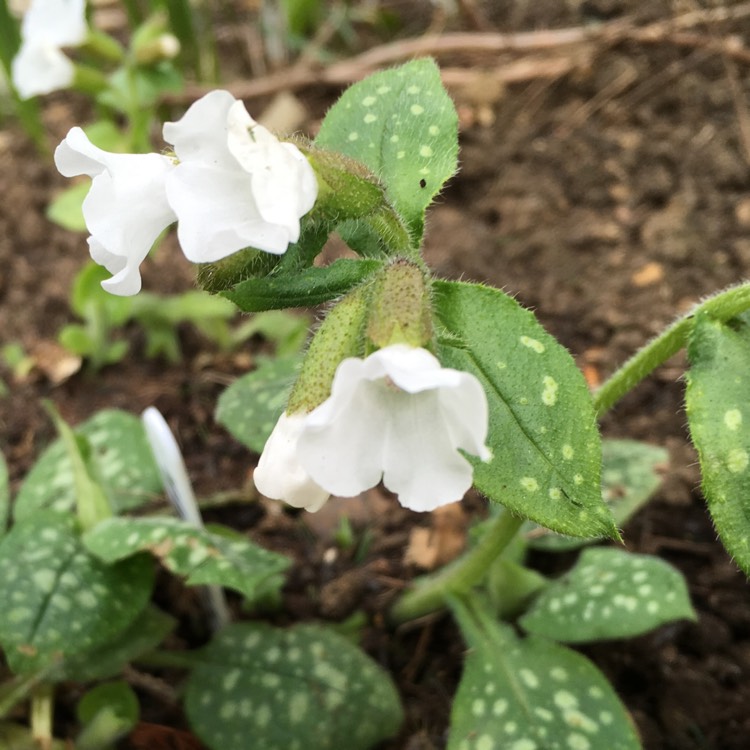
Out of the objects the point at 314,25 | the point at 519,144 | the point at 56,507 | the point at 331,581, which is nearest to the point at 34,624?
the point at 56,507

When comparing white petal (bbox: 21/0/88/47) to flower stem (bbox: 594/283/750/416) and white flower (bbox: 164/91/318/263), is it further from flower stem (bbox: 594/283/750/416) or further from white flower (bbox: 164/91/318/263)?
flower stem (bbox: 594/283/750/416)

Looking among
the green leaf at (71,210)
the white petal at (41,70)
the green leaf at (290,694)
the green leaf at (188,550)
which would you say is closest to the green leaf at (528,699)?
the green leaf at (290,694)

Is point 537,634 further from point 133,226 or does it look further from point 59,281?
point 59,281

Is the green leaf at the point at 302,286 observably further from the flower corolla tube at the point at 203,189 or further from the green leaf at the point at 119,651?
the green leaf at the point at 119,651

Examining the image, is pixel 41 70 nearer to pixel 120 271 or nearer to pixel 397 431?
pixel 120 271

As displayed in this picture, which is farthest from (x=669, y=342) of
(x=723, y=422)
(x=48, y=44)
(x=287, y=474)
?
(x=48, y=44)
